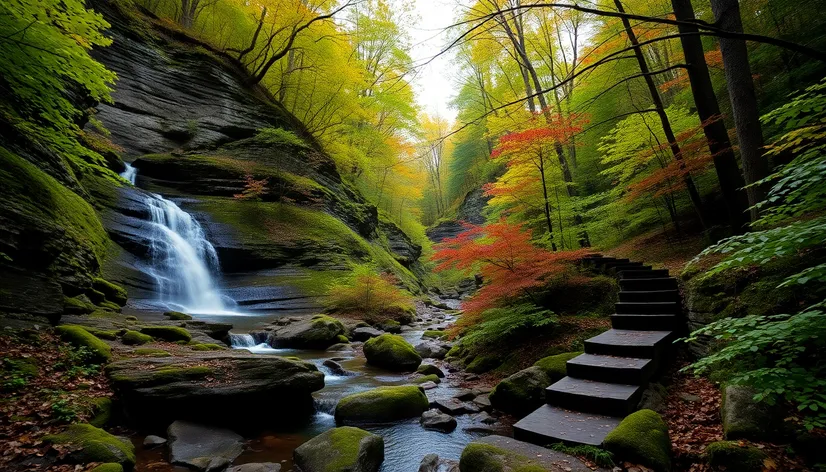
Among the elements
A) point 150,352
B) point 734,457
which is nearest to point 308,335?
point 150,352

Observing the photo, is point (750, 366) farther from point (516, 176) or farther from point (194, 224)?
point (194, 224)

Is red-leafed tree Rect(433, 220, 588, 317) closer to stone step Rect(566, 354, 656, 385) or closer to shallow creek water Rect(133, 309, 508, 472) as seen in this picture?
shallow creek water Rect(133, 309, 508, 472)

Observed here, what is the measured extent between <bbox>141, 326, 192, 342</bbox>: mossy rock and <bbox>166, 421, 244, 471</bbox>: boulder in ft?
11.6

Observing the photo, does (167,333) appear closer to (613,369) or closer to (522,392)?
(522,392)

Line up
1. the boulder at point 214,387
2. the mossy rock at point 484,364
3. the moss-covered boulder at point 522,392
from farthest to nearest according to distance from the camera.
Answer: the mossy rock at point 484,364 → the moss-covered boulder at point 522,392 → the boulder at point 214,387

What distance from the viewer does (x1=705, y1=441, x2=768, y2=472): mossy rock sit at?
9.14ft

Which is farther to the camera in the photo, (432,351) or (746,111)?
(432,351)

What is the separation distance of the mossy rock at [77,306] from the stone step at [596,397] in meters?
8.02

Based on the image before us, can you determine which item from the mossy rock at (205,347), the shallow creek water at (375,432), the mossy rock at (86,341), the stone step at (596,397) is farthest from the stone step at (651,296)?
the mossy rock at (86,341)

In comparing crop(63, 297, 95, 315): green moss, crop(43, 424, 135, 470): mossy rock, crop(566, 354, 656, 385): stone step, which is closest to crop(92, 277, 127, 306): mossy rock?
crop(63, 297, 95, 315): green moss

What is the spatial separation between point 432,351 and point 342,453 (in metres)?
Result: 5.71

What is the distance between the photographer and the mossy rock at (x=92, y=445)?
137 inches

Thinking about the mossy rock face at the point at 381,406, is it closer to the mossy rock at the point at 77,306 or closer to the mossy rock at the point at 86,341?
the mossy rock at the point at 86,341

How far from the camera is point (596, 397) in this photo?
4.03 metres
